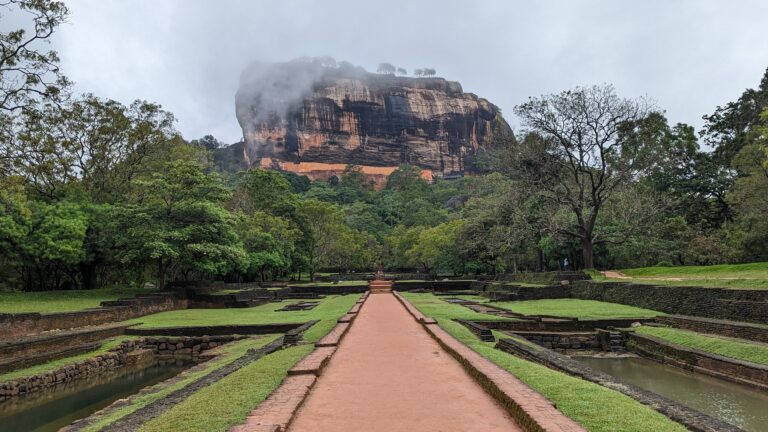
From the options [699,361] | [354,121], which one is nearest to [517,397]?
[699,361]

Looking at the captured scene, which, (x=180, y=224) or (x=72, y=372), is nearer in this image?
(x=72, y=372)

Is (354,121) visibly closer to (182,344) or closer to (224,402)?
(182,344)

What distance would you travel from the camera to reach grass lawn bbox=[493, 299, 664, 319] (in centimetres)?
1645

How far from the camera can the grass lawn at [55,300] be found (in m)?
19.3

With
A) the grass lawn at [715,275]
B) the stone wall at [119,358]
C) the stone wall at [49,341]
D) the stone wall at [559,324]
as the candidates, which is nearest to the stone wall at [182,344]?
the stone wall at [119,358]

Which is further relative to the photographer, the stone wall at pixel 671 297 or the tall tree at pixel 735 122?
the tall tree at pixel 735 122

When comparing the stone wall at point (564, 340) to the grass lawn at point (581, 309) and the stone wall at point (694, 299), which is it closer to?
the grass lawn at point (581, 309)

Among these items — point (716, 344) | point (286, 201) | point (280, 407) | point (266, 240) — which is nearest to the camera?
point (280, 407)

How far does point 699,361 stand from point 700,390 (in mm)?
1700

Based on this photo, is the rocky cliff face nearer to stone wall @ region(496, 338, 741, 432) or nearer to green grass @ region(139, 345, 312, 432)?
stone wall @ region(496, 338, 741, 432)

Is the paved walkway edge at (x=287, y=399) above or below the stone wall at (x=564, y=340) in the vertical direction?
above

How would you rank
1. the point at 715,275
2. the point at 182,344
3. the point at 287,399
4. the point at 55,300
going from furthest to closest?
the point at 55,300, the point at 715,275, the point at 182,344, the point at 287,399

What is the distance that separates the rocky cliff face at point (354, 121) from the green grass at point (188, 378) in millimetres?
112811

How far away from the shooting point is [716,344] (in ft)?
37.4
